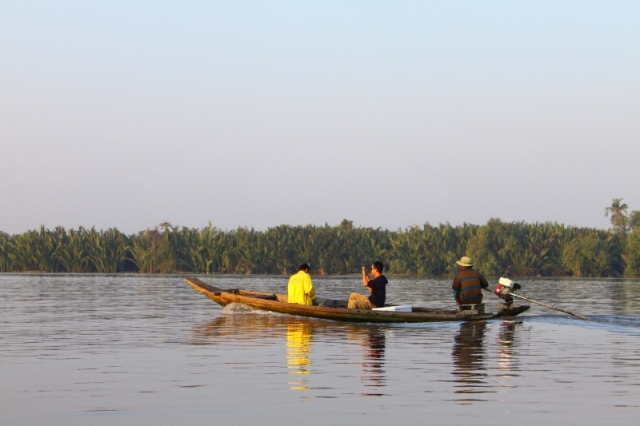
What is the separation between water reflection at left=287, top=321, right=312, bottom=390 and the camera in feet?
40.2

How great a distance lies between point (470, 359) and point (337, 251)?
237 ft

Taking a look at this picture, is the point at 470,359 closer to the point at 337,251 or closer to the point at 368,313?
the point at 368,313

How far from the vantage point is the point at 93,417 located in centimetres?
948

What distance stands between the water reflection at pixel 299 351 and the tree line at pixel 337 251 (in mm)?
63689

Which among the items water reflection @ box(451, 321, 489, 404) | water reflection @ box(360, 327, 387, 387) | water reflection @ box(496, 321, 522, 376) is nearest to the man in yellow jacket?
water reflection @ box(360, 327, 387, 387)

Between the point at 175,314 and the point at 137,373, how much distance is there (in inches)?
574

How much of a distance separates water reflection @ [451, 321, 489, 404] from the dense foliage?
64546mm

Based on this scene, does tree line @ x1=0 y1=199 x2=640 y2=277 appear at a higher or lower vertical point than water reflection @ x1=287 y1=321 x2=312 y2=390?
higher

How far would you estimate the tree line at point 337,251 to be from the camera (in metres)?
84.6

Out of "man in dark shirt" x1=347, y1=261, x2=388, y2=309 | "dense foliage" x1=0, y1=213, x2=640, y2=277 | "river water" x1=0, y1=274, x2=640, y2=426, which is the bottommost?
"river water" x1=0, y1=274, x2=640, y2=426

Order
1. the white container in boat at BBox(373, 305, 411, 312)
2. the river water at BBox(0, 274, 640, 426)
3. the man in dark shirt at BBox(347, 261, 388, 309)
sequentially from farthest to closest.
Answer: the man in dark shirt at BBox(347, 261, 388, 309) < the white container in boat at BBox(373, 305, 411, 312) < the river water at BBox(0, 274, 640, 426)

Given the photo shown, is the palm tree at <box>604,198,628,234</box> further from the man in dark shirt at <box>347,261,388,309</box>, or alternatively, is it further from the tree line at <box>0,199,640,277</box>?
the man in dark shirt at <box>347,261,388,309</box>

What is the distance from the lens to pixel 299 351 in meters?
16.2

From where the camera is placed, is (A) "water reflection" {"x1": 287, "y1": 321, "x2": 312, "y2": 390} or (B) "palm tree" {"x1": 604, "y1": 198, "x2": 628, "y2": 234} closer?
(A) "water reflection" {"x1": 287, "y1": 321, "x2": 312, "y2": 390}
